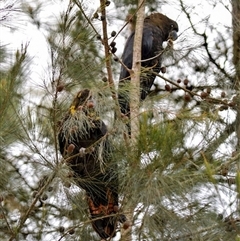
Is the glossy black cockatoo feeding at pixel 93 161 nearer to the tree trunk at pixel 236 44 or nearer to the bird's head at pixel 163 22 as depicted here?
the tree trunk at pixel 236 44

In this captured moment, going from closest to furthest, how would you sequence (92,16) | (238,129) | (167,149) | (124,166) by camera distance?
(167,149) < (124,166) < (92,16) < (238,129)

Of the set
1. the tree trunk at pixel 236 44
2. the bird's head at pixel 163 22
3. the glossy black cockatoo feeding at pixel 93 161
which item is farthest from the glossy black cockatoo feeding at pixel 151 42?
the glossy black cockatoo feeding at pixel 93 161

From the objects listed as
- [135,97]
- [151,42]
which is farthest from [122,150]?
[151,42]

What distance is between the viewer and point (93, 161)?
11.2 feet

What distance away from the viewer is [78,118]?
310 cm

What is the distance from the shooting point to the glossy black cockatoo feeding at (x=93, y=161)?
123 inches

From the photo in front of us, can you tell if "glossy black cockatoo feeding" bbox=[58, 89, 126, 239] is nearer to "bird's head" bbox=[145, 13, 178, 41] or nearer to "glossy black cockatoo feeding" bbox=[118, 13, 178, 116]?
"glossy black cockatoo feeding" bbox=[118, 13, 178, 116]

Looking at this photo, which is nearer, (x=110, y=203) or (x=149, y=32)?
(x=110, y=203)

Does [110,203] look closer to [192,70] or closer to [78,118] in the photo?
[78,118]

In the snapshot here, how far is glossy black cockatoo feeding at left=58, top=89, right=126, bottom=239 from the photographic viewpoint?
3123mm

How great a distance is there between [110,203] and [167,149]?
86cm

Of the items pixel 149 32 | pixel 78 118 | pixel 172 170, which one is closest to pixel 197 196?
pixel 172 170

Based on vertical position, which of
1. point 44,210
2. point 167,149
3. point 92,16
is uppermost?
point 92,16

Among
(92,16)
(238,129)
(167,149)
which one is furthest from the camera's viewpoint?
(238,129)
